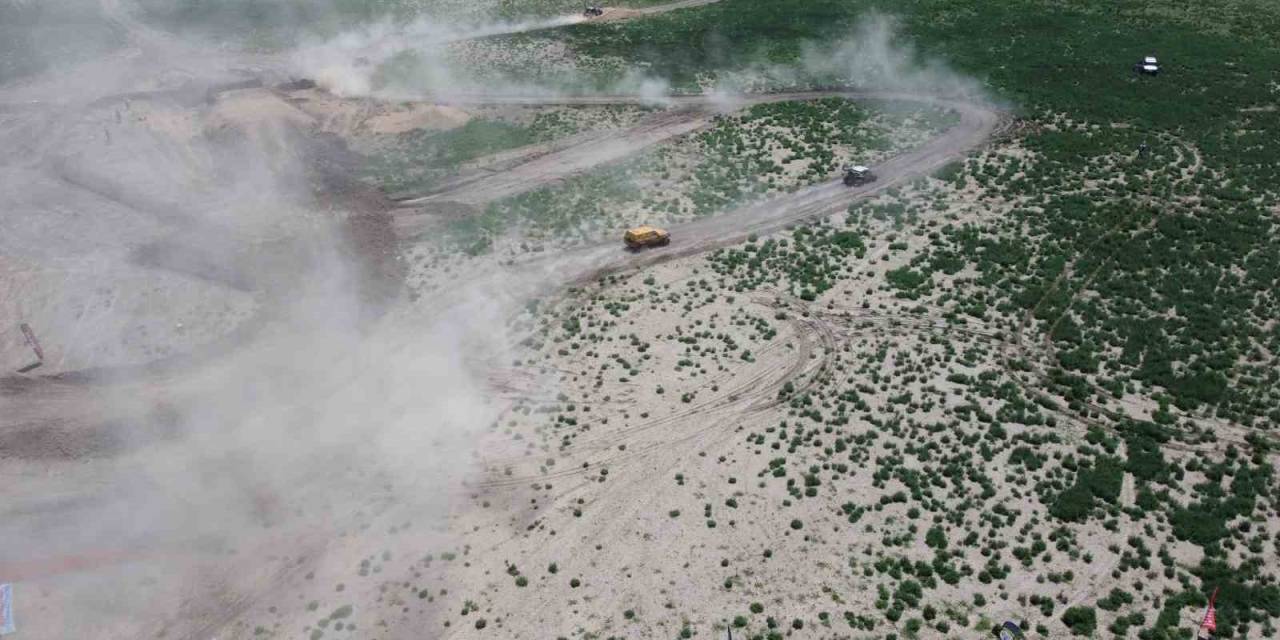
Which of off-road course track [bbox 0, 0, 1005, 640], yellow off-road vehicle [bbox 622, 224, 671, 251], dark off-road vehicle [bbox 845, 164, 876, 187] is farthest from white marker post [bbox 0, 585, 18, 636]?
dark off-road vehicle [bbox 845, 164, 876, 187]

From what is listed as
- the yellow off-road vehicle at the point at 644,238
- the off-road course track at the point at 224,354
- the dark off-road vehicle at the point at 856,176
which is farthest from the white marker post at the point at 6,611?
the dark off-road vehicle at the point at 856,176

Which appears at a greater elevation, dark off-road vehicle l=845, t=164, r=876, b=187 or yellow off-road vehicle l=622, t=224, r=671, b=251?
yellow off-road vehicle l=622, t=224, r=671, b=251

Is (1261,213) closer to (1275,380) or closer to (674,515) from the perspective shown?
(1275,380)

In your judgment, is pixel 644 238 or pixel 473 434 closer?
pixel 473 434

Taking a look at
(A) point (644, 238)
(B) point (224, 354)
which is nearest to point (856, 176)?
(A) point (644, 238)

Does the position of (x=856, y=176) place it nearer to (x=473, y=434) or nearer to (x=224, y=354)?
(x=473, y=434)

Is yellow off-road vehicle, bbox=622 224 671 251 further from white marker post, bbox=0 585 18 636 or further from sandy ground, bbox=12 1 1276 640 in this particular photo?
white marker post, bbox=0 585 18 636

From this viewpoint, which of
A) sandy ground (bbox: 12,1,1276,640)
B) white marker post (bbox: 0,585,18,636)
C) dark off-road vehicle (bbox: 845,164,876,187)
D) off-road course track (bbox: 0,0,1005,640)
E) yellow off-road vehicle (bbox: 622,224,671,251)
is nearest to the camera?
white marker post (bbox: 0,585,18,636)
